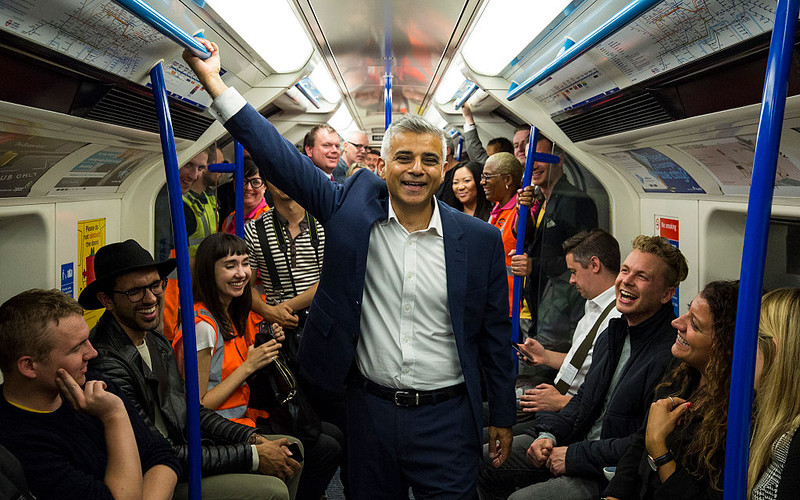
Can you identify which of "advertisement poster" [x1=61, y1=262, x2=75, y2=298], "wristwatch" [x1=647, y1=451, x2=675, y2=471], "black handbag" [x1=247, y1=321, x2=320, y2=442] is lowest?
"black handbag" [x1=247, y1=321, x2=320, y2=442]

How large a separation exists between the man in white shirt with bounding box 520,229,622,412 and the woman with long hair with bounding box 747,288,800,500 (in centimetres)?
137

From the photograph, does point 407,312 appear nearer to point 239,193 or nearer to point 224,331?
point 224,331

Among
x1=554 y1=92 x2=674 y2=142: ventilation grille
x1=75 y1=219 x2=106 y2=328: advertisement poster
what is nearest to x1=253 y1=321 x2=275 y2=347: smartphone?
x1=75 y1=219 x2=106 y2=328: advertisement poster

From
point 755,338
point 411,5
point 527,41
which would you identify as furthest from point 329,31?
point 755,338

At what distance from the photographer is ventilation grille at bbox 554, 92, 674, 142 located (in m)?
3.03

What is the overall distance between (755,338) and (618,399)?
1360 mm

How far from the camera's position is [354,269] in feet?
7.25

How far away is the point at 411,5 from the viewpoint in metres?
3.69

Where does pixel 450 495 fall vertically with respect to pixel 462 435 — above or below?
below

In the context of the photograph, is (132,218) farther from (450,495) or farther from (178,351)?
(450,495)

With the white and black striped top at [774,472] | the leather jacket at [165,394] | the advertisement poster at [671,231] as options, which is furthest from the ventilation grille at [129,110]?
the advertisement poster at [671,231]

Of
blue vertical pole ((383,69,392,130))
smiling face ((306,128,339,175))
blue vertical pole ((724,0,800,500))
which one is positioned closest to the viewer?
blue vertical pole ((724,0,800,500))

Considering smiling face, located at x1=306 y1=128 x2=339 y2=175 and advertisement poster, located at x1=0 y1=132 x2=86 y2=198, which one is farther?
smiling face, located at x1=306 y1=128 x2=339 y2=175

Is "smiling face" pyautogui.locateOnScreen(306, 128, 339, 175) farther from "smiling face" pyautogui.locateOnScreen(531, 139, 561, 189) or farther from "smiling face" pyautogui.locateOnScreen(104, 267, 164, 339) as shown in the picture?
"smiling face" pyautogui.locateOnScreen(104, 267, 164, 339)
